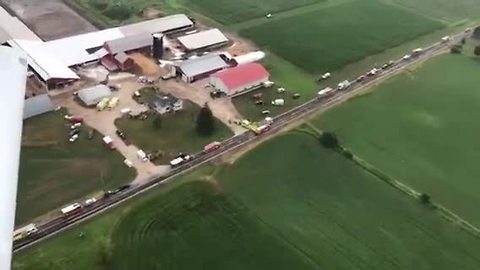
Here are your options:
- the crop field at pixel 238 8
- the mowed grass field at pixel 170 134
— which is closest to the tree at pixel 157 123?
the mowed grass field at pixel 170 134

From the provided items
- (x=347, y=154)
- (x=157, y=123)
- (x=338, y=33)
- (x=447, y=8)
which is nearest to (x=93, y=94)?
(x=157, y=123)

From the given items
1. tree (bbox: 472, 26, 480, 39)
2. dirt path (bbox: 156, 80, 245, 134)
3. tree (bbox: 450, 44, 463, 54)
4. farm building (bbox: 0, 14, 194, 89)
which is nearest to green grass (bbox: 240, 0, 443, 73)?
tree (bbox: 472, 26, 480, 39)

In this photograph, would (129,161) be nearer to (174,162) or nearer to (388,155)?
(174,162)

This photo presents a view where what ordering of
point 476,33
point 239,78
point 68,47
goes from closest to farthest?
point 239,78 < point 68,47 < point 476,33

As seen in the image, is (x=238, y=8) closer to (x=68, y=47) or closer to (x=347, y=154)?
(x=68, y=47)

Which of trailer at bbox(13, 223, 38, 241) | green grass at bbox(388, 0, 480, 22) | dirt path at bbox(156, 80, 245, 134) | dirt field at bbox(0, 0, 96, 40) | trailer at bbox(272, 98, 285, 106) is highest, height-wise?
green grass at bbox(388, 0, 480, 22)

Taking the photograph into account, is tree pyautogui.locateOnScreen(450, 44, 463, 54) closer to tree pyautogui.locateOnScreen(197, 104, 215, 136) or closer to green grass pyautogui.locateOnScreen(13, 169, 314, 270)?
tree pyautogui.locateOnScreen(197, 104, 215, 136)

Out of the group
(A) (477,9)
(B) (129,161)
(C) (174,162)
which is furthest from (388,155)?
(A) (477,9)
